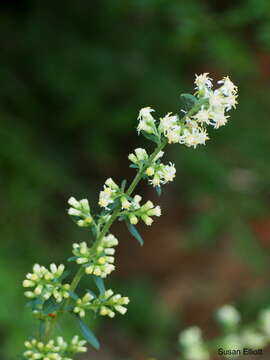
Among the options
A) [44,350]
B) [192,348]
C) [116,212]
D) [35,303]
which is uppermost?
[192,348]

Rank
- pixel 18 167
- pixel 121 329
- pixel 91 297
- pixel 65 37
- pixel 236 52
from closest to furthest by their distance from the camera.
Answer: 1. pixel 91 297
2. pixel 236 52
3. pixel 18 167
4. pixel 65 37
5. pixel 121 329

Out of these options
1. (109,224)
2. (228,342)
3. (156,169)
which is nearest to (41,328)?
(109,224)

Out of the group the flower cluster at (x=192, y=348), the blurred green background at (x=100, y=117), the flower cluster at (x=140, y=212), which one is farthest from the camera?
the blurred green background at (x=100, y=117)

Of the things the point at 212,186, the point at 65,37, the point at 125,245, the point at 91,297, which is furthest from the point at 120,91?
the point at 91,297

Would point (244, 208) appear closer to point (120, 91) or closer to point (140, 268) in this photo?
point (120, 91)

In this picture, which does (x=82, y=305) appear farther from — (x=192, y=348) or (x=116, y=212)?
(x=192, y=348)

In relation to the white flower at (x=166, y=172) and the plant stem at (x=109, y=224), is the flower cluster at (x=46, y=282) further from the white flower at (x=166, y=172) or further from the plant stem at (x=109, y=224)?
the white flower at (x=166, y=172)

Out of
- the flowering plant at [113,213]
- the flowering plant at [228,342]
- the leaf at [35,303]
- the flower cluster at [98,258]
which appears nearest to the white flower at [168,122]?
the flowering plant at [113,213]
